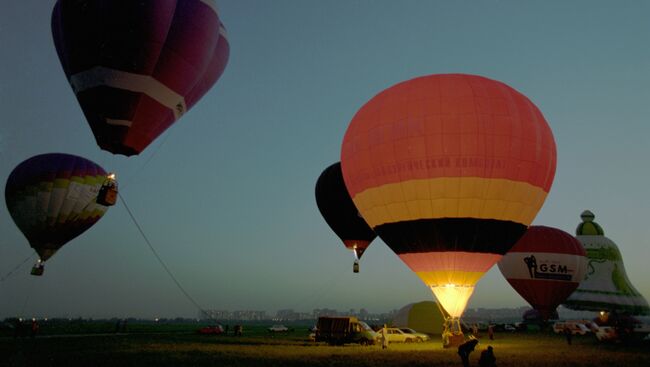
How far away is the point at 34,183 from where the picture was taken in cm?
2598

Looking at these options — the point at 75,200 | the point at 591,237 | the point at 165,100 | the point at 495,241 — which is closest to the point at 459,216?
the point at 495,241

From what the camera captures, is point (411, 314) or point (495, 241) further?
point (411, 314)

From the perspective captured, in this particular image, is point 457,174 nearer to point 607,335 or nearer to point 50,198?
point 607,335

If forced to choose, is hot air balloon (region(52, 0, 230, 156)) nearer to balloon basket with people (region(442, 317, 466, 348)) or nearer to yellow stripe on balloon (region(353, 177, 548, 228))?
yellow stripe on balloon (region(353, 177, 548, 228))

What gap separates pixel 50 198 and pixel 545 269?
32.3 metres

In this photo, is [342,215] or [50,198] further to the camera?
[342,215]

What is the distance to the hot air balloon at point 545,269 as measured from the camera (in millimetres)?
33219

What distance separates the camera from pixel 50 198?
25.8 m

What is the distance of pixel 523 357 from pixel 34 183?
25.9 metres

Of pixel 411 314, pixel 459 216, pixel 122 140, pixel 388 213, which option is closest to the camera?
pixel 122 140

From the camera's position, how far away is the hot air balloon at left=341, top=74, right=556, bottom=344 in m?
17.8

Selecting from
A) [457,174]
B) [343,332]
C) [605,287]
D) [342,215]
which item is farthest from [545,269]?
[457,174]

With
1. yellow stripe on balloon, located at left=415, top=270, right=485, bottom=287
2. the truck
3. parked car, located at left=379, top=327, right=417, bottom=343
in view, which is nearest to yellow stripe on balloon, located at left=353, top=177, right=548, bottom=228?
yellow stripe on balloon, located at left=415, top=270, right=485, bottom=287

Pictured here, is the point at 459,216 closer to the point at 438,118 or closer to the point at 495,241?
the point at 495,241
